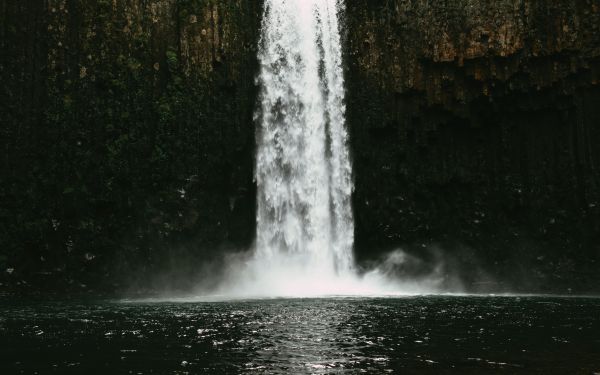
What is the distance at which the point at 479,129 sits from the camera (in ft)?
84.5

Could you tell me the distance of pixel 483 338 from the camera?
10.1 meters

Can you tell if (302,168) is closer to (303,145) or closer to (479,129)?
(303,145)

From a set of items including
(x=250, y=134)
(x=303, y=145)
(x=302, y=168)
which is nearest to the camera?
(x=250, y=134)

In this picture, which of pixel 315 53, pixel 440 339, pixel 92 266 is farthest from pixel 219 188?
pixel 440 339

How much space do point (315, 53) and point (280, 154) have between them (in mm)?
4725

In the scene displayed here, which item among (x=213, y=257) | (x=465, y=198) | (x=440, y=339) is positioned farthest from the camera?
(x=465, y=198)

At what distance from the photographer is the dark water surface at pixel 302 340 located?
7750mm

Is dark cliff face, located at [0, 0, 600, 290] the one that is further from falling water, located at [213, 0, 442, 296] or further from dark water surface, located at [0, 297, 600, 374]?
dark water surface, located at [0, 297, 600, 374]

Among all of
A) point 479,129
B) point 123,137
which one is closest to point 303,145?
point 123,137

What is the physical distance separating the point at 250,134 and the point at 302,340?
51.5 feet

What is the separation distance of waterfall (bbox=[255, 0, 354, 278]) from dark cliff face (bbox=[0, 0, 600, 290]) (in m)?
0.56

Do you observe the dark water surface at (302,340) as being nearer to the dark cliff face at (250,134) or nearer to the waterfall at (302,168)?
the dark cliff face at (250,134)

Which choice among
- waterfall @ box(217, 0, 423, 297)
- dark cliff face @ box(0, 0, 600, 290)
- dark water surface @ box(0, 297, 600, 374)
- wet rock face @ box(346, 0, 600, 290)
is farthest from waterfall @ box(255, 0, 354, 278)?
dark water surface @ box(0, 297, 600, 374)

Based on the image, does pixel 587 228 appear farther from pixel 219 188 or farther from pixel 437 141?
pixel 219 188
